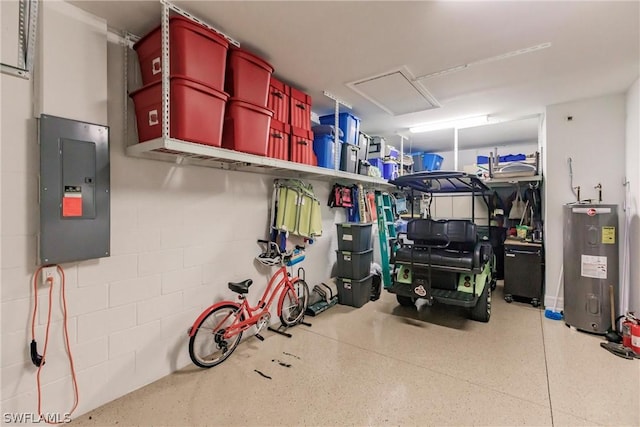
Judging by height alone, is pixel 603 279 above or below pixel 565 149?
below

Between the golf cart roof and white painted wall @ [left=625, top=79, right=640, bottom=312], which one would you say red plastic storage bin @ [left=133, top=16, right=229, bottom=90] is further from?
white painted wall @ [left=625, top=79, right=640, bottom=312]

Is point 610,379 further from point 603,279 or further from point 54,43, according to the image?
point 54,43

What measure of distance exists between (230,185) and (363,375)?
2.23 m

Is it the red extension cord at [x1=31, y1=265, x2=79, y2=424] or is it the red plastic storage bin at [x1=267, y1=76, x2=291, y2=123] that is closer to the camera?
the red extension cord at [x1=31, y1=265, x2=79, y2=424]

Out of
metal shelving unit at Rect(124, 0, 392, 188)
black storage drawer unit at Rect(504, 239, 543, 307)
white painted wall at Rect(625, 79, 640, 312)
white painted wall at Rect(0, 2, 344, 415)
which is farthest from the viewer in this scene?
black storage drawer unit at Rect(504, 239, 543, 307)

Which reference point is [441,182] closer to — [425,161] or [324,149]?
[324,149]

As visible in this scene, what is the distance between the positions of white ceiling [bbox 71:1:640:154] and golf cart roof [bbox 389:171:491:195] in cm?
105

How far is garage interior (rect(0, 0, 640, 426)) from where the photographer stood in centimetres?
186

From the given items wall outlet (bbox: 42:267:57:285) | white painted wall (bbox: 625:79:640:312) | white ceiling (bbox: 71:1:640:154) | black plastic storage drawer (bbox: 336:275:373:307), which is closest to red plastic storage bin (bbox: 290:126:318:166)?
white ceiling (bbox: 71:1:640:154)

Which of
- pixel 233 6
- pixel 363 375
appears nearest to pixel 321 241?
pixel 363 375

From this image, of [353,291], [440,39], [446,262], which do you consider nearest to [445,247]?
[446,262]

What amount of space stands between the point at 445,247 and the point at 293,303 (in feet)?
6.57

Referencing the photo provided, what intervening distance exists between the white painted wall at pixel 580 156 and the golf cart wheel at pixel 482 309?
1.21 metres

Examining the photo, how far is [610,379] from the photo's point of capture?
2443 millimetres
